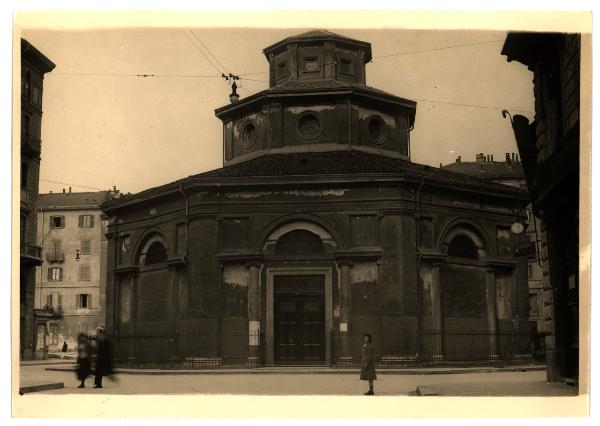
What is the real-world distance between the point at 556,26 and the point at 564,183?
9.84 feet

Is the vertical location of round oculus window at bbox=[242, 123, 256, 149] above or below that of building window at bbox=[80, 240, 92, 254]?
above

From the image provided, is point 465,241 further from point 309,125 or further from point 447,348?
point 309,125

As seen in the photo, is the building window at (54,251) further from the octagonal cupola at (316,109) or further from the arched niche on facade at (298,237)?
the octagonal cupola at (316,109)

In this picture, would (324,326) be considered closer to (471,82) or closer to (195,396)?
(471,82)

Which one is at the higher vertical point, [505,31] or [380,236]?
[505,31]

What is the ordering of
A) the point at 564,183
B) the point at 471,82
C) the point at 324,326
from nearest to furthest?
the point at 564,183
the point at 471,82
the point at 324,326

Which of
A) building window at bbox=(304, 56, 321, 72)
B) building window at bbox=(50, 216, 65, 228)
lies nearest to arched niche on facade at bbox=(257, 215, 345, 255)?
building window at bbox=(50, 216, 65, 228)

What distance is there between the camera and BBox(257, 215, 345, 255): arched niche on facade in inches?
1032

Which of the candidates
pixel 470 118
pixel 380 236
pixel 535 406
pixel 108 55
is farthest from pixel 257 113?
pixel 535 406

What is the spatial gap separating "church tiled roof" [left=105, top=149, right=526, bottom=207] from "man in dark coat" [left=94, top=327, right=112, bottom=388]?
29.5ft

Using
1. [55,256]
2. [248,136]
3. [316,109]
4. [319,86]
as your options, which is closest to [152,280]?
[55,256]

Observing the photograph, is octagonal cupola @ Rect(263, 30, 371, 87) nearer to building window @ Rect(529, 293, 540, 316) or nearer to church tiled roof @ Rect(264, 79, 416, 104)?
church tiled roof @ Rect(264, 79, 416, 104)

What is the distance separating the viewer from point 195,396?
1543 centimetres

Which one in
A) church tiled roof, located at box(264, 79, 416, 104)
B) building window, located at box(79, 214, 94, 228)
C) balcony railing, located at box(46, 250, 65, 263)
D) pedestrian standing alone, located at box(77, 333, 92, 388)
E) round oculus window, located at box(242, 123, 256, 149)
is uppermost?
church tiled roof, located at box(264, 79, 416, 104)
